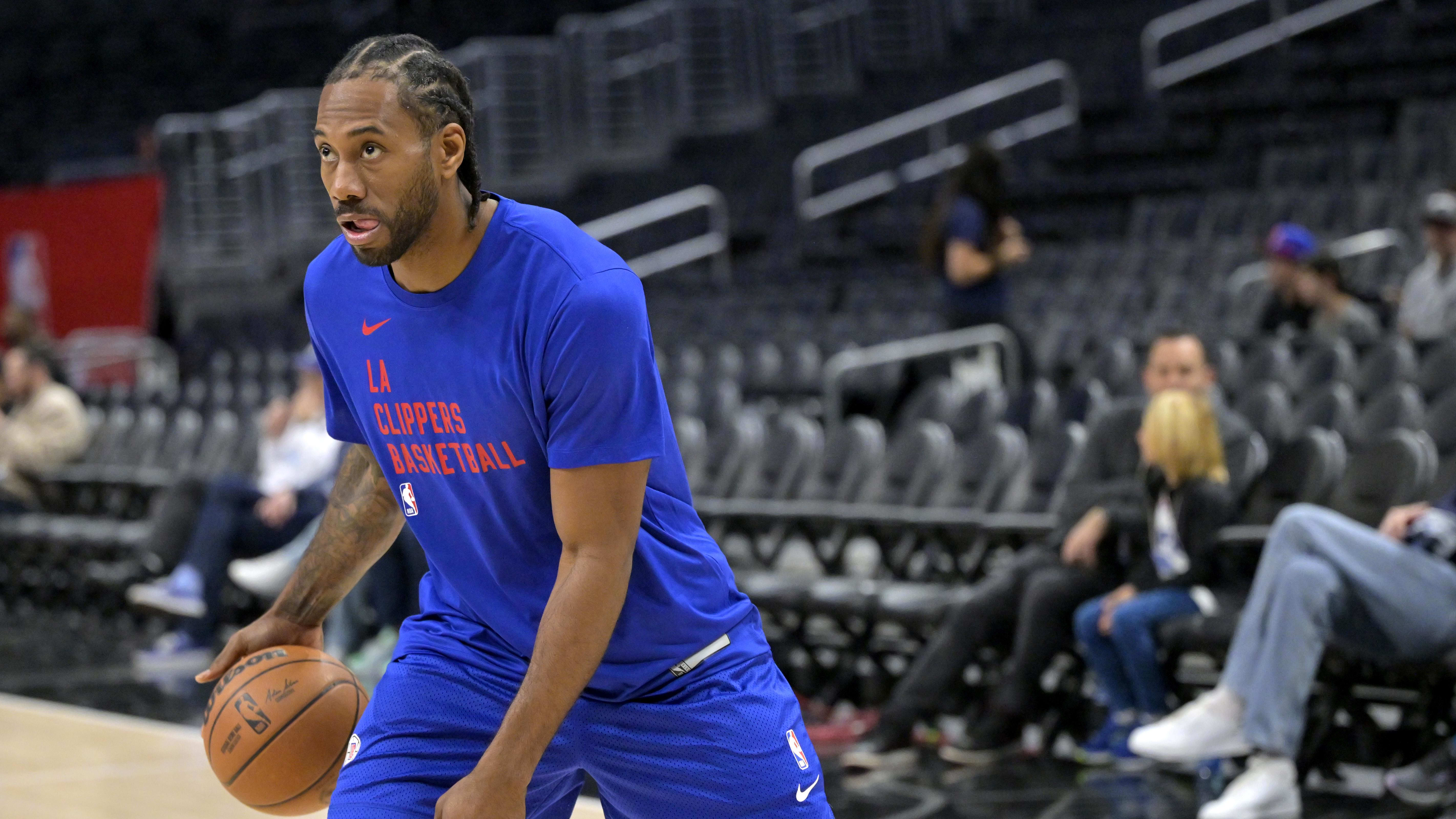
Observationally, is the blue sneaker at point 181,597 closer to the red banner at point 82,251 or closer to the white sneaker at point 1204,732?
the white sneaker at point 1204,732

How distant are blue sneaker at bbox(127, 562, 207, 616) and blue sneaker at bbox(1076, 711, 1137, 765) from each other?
3.95 metres

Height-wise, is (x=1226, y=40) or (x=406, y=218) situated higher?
(x=1226, y=40)

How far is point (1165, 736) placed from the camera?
12.9ft

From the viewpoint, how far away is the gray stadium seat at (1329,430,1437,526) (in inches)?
169

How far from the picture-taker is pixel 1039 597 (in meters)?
4.62

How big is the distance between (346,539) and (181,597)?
16.9ft

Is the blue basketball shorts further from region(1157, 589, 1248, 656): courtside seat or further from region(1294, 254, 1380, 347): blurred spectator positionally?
region(1294, 254, 1380, 347): blurred spectator

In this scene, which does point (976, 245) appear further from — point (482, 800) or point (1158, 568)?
point (482, 800)

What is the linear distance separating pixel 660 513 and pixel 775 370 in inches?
260

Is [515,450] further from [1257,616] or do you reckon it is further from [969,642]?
[969,642]

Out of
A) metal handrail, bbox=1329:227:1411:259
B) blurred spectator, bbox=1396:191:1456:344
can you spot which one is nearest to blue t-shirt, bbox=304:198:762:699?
blurred spectator, bbox=1396:191:1456:344

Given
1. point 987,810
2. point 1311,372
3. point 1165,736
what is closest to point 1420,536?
point 1165,736

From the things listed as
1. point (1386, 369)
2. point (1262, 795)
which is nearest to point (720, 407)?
Result: point (1386, 369)

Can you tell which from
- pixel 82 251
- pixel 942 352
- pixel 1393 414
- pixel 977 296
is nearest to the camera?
pixel 1393 414
